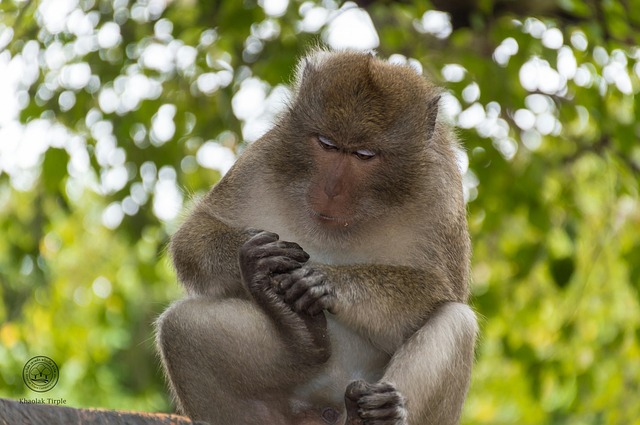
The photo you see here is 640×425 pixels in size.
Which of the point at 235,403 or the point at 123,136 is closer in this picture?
the point at 235,403

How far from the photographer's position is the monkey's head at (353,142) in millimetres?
3543

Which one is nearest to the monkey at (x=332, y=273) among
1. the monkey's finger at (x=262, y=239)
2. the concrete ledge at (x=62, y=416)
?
the monkey's finger at (x=262, y=239)

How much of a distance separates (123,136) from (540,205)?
9.36ft

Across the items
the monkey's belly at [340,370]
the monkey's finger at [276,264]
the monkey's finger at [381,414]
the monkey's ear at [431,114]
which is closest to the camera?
the monkey's finger at [381,414]

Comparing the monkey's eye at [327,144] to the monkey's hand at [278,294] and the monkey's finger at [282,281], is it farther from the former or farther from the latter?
the monkey's finger at [282,281]

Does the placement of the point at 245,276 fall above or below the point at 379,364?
above

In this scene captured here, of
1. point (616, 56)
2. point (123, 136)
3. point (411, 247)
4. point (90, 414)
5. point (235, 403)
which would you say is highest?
point (90, 414)

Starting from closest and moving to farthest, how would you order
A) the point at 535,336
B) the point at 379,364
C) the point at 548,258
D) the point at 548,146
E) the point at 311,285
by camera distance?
the point at 311,285, the point at 379,364, the point at 548,258, the point at 548,146, the point at 535,336

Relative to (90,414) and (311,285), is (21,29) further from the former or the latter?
(90,414)

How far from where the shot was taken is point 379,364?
3.74m

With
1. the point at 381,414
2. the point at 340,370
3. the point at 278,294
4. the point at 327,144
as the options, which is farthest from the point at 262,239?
the point at 381,414

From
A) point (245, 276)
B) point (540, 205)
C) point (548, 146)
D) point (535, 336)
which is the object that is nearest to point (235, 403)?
point (245, 276)

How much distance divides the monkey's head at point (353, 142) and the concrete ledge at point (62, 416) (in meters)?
1.05

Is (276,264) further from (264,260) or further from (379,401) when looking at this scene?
(379,401)
